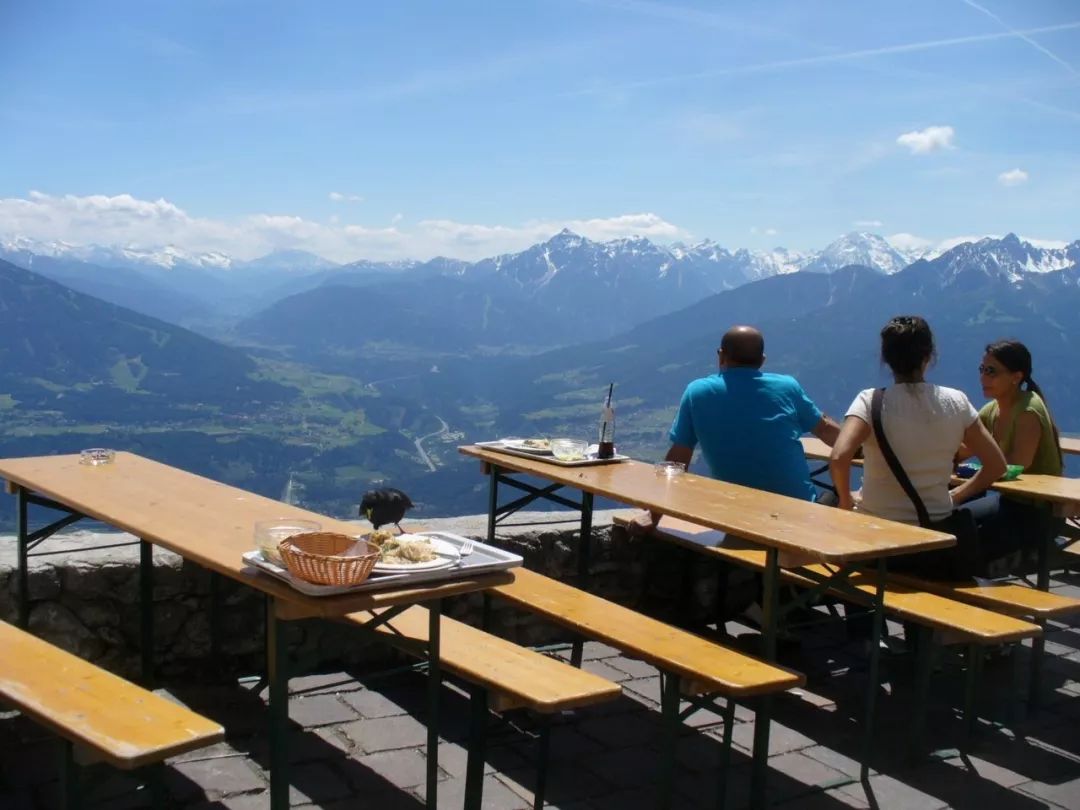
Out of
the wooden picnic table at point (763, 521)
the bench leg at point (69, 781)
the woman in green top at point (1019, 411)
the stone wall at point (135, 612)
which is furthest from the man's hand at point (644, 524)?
the bench leg at point (69, 781)

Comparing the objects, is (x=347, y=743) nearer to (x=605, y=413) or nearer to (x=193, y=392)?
(x=605, y=413)

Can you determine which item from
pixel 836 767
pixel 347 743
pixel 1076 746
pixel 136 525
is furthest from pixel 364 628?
pixel 1076 746

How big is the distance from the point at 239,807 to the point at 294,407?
170064 millimetres

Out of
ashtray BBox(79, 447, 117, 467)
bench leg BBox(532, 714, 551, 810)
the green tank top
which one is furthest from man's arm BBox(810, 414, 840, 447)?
ashtray BBox(79, 447, 117, 467)

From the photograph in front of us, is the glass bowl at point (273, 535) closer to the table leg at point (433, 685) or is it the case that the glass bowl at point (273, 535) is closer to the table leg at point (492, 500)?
the table leg at point (433, 685)

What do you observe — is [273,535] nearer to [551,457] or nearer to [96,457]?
[96,457]

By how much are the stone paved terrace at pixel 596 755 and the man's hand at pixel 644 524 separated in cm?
61

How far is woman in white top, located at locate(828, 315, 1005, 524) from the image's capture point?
4.18m

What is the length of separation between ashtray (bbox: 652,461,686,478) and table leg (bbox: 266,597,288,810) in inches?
89.9

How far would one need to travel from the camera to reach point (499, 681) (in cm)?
287

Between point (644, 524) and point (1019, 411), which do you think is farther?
point (1019, 411)

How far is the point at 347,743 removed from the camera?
366 centimetres

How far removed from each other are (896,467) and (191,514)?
270cm

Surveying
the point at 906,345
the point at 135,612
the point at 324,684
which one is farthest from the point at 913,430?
the point at 135,612
